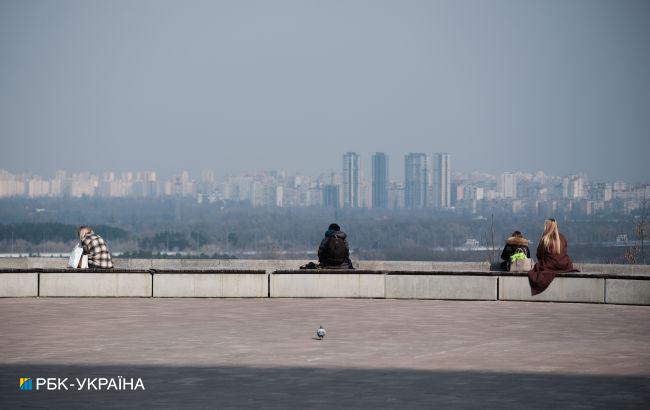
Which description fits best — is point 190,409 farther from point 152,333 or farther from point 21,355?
point 152,333

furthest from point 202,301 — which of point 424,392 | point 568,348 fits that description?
point 424,392

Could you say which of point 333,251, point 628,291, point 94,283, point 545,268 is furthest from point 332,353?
point 94,283

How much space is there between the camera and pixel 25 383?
1182 centimetres

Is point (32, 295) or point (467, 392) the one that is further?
point (32, 295)

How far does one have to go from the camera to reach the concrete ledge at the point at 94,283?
22688 mm

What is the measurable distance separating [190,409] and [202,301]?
11581 mm

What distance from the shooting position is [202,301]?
2211 cm

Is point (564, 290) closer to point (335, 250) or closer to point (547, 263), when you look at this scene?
point (547, 263)

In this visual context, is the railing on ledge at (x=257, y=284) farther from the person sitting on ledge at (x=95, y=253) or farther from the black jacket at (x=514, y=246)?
the black jacket at (x=514, y=246)

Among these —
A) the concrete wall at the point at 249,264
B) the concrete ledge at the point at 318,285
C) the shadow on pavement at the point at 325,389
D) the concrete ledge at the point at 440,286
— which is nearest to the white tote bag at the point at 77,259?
the concrete ledge at the point at 318,285

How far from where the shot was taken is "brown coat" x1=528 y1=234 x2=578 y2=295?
21656 millimetres

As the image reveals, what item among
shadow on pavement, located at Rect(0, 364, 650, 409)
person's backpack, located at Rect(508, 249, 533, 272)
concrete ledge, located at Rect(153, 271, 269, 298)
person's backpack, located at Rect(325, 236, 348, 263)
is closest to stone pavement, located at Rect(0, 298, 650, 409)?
shadow on pavement, located at Rect(0, 364, 650, 409)

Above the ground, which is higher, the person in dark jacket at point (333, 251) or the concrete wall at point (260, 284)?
the person in dark jacket at point (333, 251)

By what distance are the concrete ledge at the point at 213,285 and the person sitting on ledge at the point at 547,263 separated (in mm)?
5036
